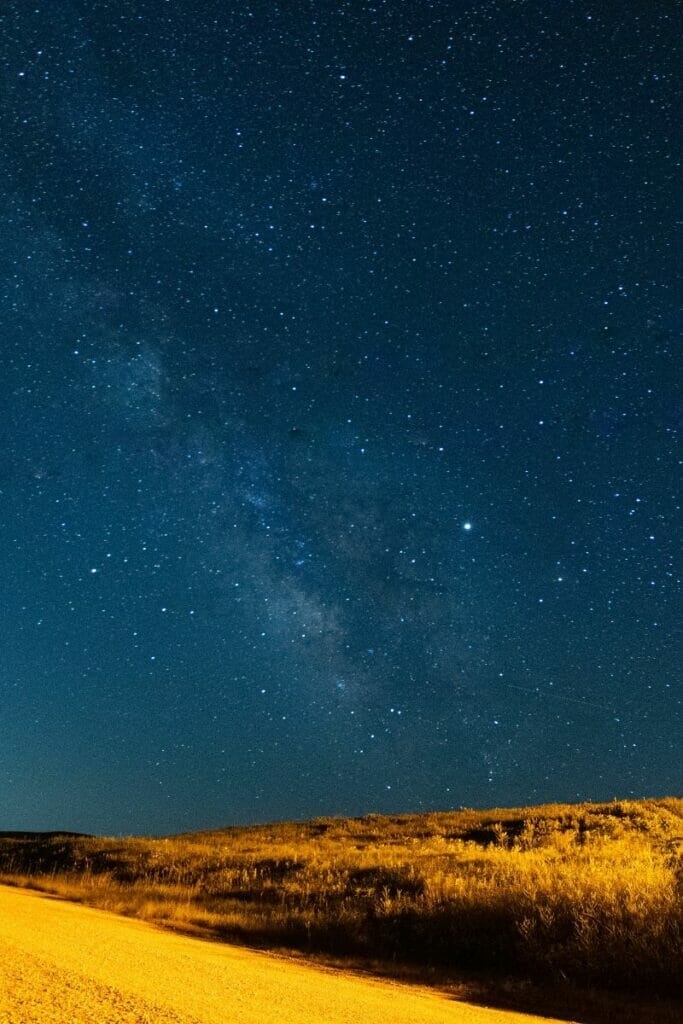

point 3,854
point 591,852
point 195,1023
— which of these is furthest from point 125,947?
point 3,854

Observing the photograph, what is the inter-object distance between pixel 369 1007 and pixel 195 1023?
1919 mm

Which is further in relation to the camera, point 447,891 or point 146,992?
point 447,891

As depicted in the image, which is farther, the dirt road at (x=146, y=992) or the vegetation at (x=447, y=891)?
the vegetation at (x=447, y=891)

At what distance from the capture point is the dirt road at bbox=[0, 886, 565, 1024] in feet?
7.90

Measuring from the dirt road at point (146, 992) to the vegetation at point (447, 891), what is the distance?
461 cm

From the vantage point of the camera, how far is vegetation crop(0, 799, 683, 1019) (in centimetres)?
880

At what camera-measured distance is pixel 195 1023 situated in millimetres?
2410

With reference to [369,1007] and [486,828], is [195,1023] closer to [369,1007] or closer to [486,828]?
[369,1007]

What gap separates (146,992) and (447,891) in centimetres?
1050

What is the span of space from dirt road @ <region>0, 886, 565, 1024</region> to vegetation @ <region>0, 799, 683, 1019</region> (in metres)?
4.61

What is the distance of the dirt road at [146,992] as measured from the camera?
241 cm

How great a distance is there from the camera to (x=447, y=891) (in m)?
12.2

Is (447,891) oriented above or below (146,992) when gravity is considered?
above

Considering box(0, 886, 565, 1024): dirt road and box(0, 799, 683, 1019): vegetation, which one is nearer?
box(0, 886, 565, 1024): dirt road
